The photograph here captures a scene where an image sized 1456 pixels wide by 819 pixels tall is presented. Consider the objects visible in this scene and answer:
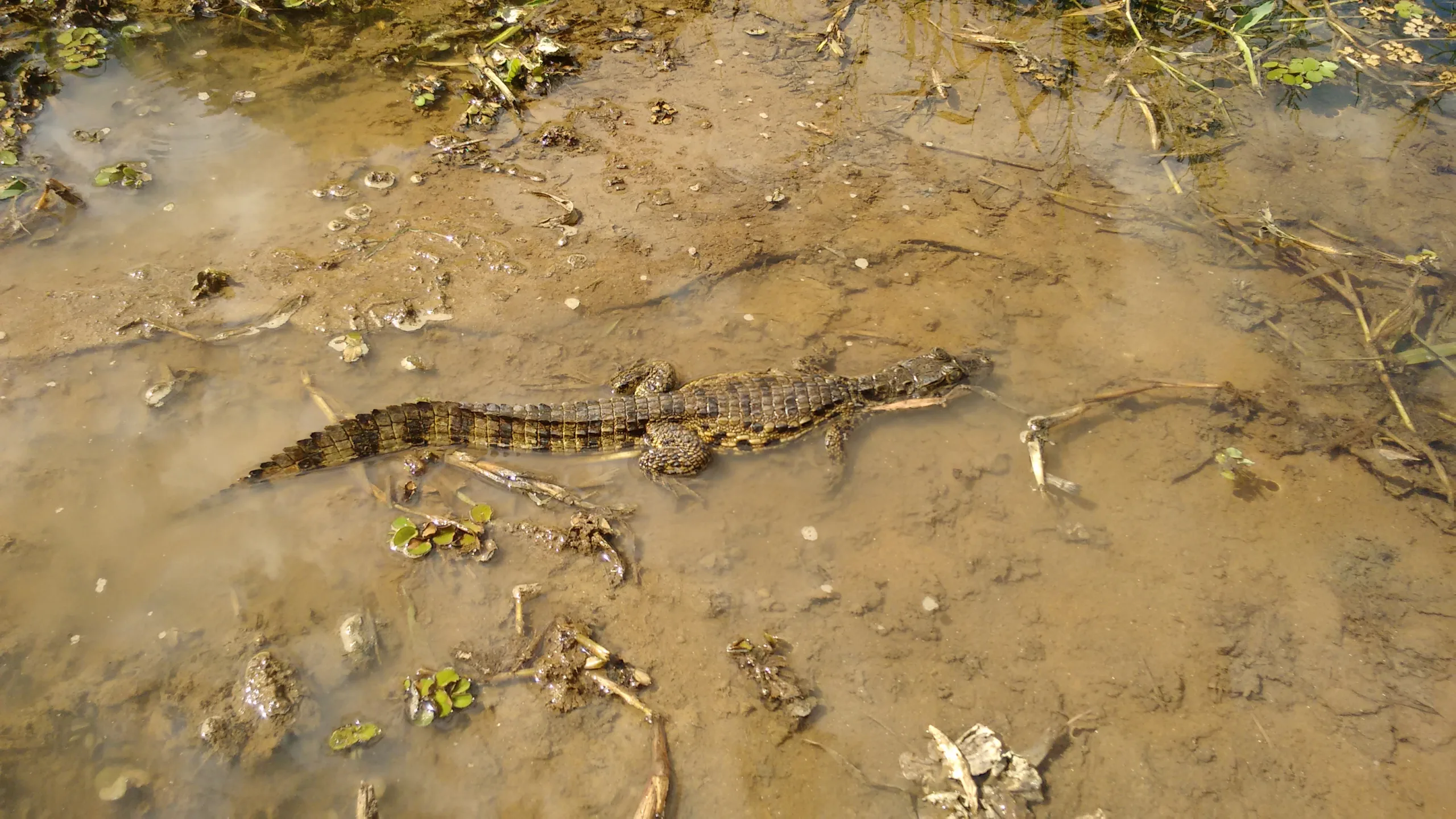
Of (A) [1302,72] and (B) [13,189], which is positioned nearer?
(B) [13,189]

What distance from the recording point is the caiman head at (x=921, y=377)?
4832mm

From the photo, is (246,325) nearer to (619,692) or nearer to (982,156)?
(619,692)

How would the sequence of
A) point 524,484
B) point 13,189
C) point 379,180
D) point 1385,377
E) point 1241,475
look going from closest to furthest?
1. point 524,484
2. point 1241,475
3. point 1385,377
4. point 13,189
5. point 379,180

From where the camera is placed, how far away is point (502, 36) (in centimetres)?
705

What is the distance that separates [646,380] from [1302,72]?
7074 mm

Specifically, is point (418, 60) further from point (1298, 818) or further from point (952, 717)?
point (1298, 818)

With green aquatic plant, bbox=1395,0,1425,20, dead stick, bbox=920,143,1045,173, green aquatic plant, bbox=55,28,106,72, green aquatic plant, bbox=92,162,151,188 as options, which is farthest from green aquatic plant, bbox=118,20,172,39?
green aquatic plant, bbox=1395,0,1425,20

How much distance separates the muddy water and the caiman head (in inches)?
6.4

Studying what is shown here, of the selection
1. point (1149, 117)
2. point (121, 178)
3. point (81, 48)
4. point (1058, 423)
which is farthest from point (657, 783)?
point (81, 48)

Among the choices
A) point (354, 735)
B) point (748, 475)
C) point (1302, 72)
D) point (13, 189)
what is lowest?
point (354, 735)

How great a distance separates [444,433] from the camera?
14.1 feet

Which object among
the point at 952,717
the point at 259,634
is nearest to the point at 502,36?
the point at 259,634

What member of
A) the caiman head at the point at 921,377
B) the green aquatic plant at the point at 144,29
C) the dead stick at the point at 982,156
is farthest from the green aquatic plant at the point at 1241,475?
the green aquatic plant at the point at 144,29

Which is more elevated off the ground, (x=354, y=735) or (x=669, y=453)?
(x=669, y=453)
